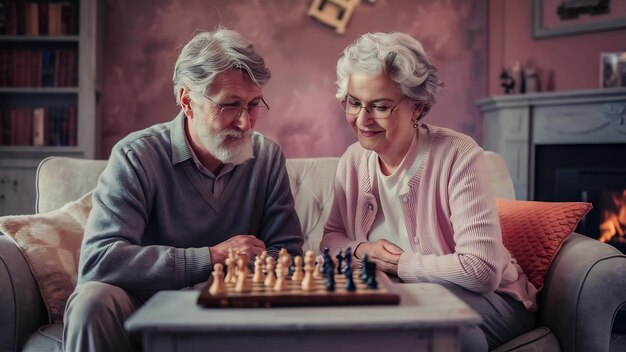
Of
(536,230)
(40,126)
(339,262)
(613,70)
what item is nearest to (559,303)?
(536,230)

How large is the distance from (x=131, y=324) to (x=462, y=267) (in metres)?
0.87

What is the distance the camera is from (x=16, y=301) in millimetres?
1722

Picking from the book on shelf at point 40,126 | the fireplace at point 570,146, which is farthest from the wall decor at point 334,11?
the book on shelf at point 40,126

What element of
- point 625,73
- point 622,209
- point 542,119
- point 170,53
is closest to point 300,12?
point 170,53

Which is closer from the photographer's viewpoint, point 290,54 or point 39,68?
point 39,68

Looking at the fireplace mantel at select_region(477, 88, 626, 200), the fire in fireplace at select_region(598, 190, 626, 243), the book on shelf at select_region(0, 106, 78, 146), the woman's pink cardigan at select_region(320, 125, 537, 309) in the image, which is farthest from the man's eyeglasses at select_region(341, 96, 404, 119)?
the book on shelf at select_region(0, 106, 78, 146)

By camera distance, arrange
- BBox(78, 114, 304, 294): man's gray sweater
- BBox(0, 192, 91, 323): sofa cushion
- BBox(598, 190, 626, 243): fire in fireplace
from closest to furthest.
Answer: BBox(78, 114, 304, 294): man's gray sweater
BBox(0, 192, 91, 323): sofa cushion
BBox(598, 190, 626, 243): fire in fireplace

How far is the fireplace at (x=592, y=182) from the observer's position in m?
3.45

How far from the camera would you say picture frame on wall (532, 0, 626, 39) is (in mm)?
3557

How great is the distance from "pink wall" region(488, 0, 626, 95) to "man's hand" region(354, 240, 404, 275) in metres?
2.50

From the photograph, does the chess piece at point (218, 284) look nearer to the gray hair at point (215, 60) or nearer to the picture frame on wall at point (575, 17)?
the gray hair at point (215, 60)

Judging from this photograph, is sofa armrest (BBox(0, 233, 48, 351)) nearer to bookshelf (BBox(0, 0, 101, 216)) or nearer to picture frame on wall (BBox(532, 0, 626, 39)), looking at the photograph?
bookshelf (BBox(0, 0, 101, 216))

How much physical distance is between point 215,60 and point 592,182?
2629mm

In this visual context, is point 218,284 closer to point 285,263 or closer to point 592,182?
point 285,263
